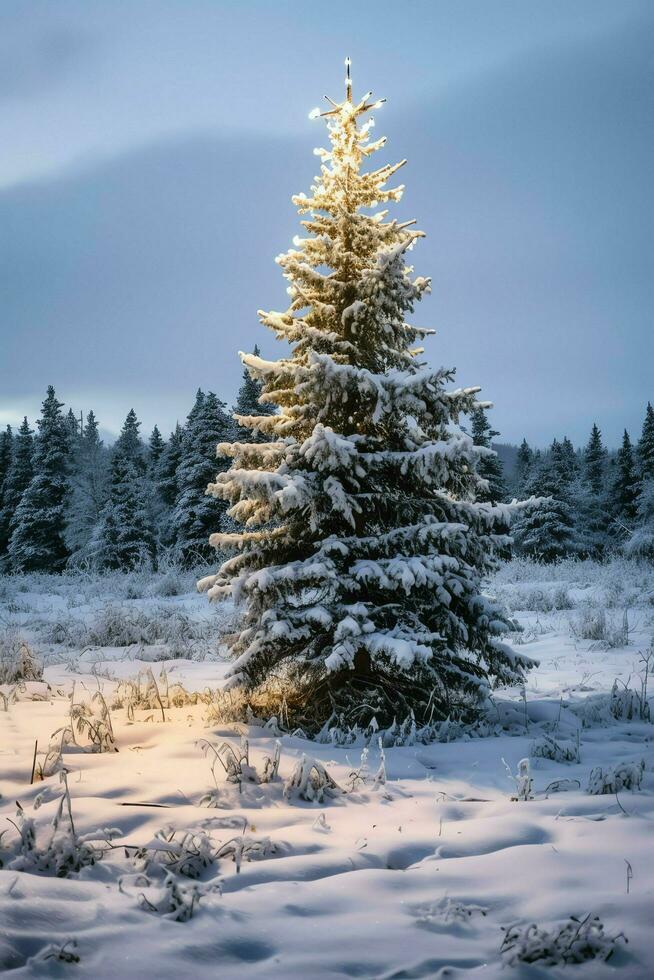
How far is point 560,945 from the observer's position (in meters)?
2.08

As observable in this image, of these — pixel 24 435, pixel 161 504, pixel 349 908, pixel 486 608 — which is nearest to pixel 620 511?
pixel 161 504

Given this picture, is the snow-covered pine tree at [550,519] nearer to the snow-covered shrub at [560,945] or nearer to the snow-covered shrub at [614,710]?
the snow-covered shrub at [614,710]

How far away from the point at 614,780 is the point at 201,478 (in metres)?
30.4

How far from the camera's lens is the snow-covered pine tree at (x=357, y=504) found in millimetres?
5223

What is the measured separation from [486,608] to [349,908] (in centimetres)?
346

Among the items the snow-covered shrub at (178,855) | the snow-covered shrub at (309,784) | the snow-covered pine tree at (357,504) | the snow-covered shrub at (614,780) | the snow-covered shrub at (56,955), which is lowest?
the snow-covered shrub at (614,780)

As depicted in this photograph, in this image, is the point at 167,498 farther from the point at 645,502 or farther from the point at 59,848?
the point at 59,848

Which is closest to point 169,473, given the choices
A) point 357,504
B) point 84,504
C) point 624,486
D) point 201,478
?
point 84,504

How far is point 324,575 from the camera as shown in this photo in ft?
17.0

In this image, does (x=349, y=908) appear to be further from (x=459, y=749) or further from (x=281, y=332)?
(x=281, y=332)

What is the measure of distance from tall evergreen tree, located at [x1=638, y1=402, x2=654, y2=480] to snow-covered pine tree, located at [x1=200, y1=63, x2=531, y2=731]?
152ft

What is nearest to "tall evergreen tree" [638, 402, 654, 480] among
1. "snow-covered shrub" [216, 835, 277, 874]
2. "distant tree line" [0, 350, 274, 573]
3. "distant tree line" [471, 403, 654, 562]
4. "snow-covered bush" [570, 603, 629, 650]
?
"distant tree line" [471, 403, 654, 562]

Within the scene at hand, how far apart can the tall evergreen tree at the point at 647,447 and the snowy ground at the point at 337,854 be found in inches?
1830

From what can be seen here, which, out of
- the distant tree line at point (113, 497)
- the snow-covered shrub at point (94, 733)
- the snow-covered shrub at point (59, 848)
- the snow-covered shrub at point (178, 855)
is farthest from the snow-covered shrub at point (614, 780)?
the distant tree line at point (113, 497)
